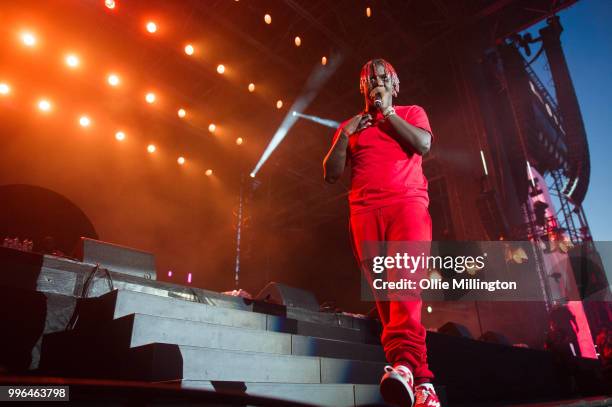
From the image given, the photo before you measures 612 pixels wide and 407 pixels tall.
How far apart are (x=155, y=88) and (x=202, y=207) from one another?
4109 millimetres

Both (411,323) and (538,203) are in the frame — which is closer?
(411,323)

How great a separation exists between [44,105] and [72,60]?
51.3 inches

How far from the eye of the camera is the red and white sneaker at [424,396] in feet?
4.74

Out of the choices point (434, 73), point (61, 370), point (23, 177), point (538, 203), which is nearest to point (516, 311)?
point (538, 203)

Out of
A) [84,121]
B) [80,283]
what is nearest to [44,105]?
[84,121]

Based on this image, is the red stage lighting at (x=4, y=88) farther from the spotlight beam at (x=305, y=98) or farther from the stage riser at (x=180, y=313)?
the stage riser at (x=180, y=313)

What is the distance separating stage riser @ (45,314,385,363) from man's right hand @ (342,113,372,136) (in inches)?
63.7

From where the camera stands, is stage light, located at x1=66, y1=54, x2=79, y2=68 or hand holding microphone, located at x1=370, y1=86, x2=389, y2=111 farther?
stage light, located at x1=66, y1=54, x2=79, y2=68

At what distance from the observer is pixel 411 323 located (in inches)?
60.0

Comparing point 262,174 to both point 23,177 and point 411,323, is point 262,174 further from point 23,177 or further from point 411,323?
point 411,323

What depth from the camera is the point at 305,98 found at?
1010 cm

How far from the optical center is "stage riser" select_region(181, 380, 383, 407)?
1863 mm

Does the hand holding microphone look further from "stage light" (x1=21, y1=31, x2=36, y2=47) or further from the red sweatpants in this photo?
"stage light" (x1=21, y1=31, x2=36, y2=47)

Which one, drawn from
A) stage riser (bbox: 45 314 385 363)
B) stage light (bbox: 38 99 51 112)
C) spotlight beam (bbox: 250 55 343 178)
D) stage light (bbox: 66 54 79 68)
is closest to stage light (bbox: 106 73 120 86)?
stage light (bbox: 66 54 79 68)
